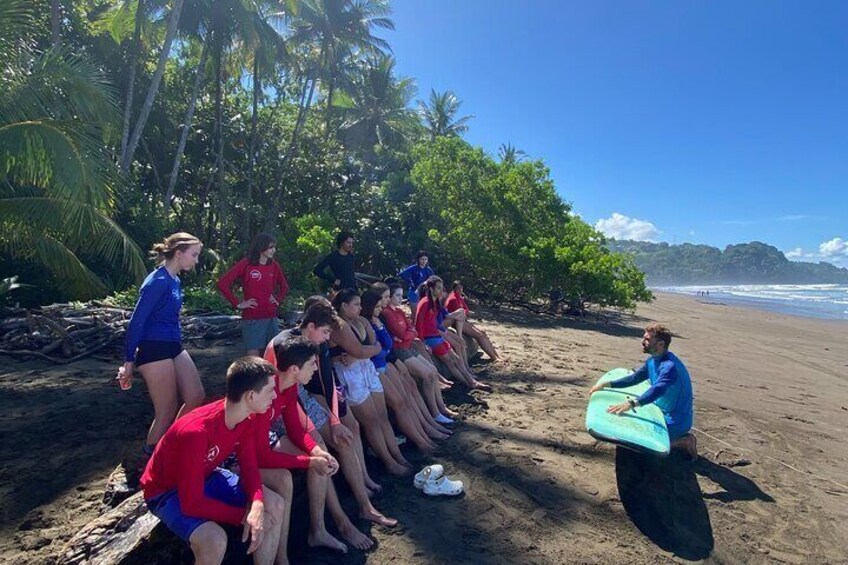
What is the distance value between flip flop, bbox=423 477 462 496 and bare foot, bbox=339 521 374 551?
763mm

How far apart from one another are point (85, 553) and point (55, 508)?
978 millimetres

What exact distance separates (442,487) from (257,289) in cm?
265

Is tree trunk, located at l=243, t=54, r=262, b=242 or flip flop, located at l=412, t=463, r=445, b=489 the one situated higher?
tree trunk, located at l=243, t=54, r=262, b=242

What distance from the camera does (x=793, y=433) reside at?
602 centimetres

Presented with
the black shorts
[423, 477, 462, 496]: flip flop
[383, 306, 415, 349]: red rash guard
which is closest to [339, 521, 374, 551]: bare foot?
[423, 477, 462, 496]: flip flop

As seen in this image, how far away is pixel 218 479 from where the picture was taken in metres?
2.55

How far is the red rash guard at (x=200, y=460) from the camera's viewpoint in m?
2.25

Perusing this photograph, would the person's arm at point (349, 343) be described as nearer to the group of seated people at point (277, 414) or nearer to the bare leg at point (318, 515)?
the group of seated people at point (277, 414)

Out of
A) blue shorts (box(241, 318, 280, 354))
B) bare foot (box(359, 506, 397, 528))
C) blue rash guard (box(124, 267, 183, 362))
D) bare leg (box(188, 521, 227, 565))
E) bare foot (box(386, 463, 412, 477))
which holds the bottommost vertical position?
bare foot (box(359, 506, 397, 528))

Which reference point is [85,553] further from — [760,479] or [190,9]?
[190,9]

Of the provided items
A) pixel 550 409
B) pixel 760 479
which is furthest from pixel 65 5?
pixel 760 479

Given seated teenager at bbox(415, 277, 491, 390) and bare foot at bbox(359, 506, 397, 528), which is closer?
bare foot at bbox(359, 506, 397, 528)

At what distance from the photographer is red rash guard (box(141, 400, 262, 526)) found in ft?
7.39

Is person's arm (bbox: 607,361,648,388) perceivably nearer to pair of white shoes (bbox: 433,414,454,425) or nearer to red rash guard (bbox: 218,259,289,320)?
pair of white shoes (bbox: 433,414,454,425)
